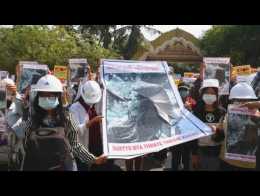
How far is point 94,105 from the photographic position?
5.70 m

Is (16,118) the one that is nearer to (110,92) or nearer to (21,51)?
(110,92)

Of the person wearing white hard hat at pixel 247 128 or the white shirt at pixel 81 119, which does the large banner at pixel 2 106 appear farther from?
the person wearing white hard hat at pixel 247 128

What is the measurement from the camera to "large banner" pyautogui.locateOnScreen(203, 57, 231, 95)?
25.2 ft

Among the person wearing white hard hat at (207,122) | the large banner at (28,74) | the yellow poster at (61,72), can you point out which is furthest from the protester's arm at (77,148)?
the yellow poster at (61,72)

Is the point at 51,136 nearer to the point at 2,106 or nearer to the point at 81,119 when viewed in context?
the point at 81,119

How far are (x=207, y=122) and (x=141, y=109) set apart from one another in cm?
92

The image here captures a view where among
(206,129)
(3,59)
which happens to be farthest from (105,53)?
(206,129)

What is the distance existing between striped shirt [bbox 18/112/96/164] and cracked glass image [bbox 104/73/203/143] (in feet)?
1.41

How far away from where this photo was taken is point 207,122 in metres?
6.29

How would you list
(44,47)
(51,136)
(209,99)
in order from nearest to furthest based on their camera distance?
(51,136) → (209,99) → (44,47)

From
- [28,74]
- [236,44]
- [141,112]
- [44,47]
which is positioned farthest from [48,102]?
[236,44]

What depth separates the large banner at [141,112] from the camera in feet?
18.6

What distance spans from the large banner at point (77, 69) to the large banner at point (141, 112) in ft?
10.3

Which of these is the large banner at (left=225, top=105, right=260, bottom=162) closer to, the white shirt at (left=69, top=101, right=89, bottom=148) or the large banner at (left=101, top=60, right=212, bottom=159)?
the large banner at (left=101, top=60, right=212, bottom=159)
